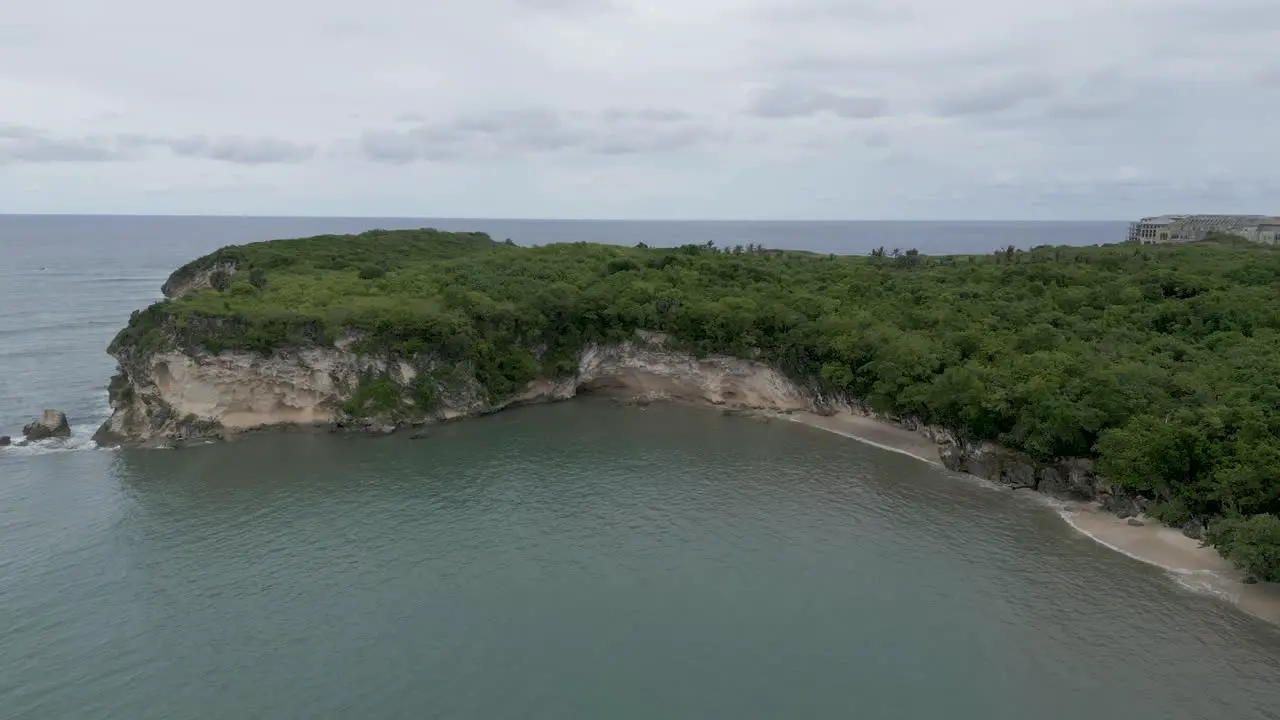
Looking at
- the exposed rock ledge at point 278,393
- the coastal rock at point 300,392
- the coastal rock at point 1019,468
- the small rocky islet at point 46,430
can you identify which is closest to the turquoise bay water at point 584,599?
the coastal rock at point 1019,468

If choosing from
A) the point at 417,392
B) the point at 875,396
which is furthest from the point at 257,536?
the point at 875,396

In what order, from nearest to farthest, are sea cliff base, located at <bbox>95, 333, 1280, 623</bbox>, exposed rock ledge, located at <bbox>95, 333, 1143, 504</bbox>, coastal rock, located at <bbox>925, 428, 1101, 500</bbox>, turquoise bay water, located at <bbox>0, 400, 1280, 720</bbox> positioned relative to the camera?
1. turquoise bay water, located at <bbox>0, 400, 1280, 720</bbox>
2. coastal rock, located at <bbox>925, 428, 1101, 500</bbox>
3. sea cliff base, located at <bbox>95, 333, 1280, 623</bbox>
4. exposed rock ledge, located at <bbox>95, 333, 1143, 504</bbox>

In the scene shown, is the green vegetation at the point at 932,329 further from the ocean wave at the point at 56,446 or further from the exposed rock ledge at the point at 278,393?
the ocean wave at the point at 56,446

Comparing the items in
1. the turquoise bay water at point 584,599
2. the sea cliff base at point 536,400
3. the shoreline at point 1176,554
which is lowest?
the turquoise bay water at point 584,599

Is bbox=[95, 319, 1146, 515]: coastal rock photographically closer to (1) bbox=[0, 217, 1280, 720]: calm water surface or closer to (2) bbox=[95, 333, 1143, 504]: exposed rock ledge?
(2) bbox=[95, 333, 1143, 504]: exposed rock ledge

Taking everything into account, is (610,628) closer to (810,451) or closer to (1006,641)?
(1006,641)

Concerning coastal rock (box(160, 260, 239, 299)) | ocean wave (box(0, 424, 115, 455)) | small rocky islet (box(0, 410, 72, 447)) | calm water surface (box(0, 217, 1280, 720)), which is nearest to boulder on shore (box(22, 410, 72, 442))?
small rocky islet (box(0, 410, 72, 447))
